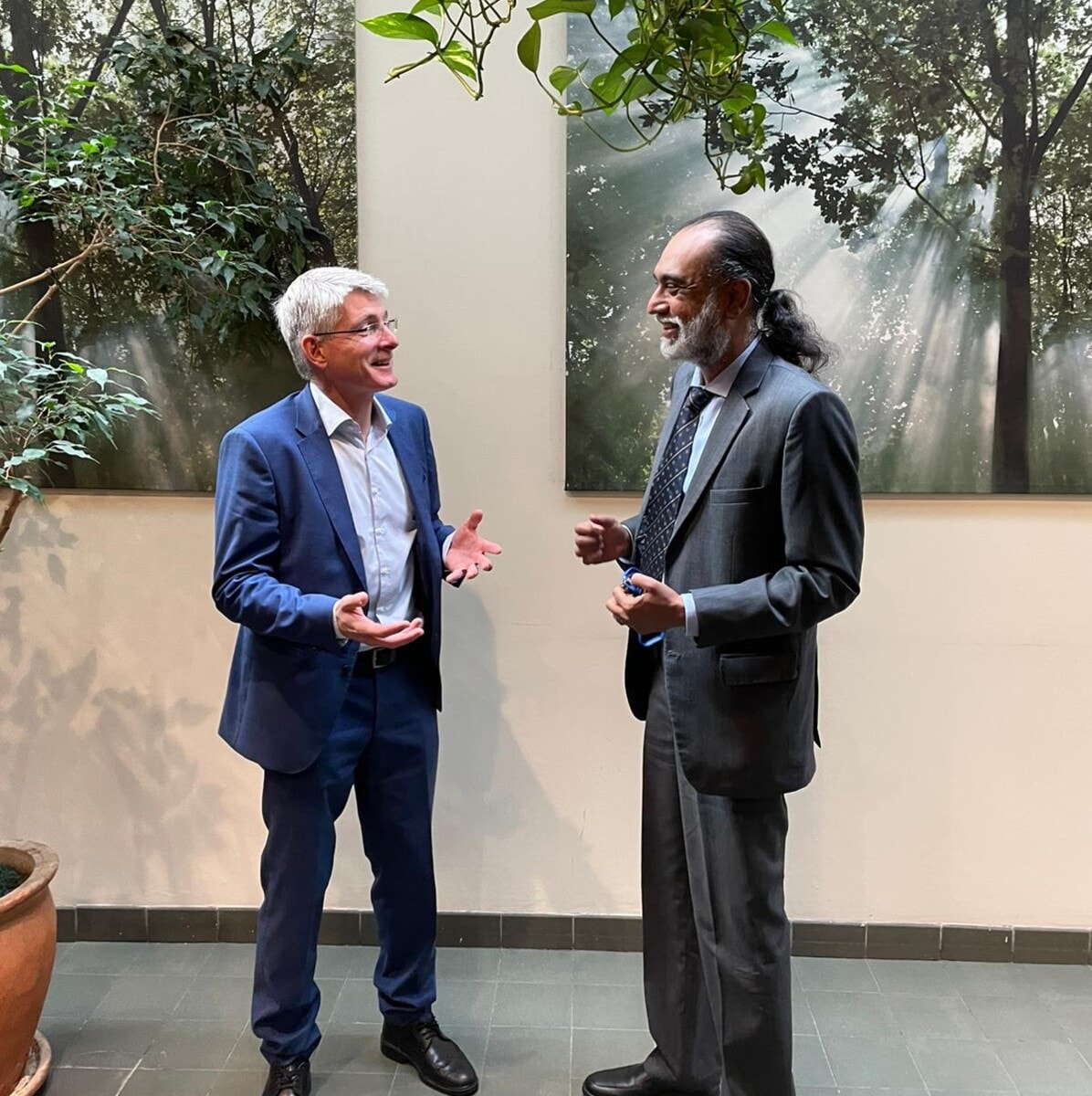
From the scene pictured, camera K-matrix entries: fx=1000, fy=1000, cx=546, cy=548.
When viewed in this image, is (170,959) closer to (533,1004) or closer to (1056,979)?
(533,1004)

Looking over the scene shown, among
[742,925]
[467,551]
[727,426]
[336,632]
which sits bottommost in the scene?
[742,925]

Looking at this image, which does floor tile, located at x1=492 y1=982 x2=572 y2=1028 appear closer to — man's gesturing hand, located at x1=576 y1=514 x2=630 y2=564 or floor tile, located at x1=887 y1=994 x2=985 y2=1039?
floor tile, located at x1=887 y1=994 x2=985 y2=1039

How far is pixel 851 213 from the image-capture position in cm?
242

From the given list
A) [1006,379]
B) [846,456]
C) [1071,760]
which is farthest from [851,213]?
[1071,760]

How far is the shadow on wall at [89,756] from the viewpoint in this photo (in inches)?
105

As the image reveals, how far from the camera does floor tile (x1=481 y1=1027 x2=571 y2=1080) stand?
222 cm

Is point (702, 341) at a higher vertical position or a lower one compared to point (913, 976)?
higher

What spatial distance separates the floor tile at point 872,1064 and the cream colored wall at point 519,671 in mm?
412

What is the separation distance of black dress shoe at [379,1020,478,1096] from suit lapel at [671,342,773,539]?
129cm

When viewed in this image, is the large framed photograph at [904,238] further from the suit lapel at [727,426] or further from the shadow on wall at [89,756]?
the shadow on wall at [89,756]

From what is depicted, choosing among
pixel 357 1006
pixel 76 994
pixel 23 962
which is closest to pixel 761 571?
pixel 357 1006

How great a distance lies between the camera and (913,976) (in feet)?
8.54

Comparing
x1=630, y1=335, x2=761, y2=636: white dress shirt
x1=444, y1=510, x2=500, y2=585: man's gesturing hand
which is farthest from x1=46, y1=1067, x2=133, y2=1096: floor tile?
x1=630, y1=335, x2=761, y2=636: white dress shirt

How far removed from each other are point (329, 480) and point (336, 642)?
0.34 meters
